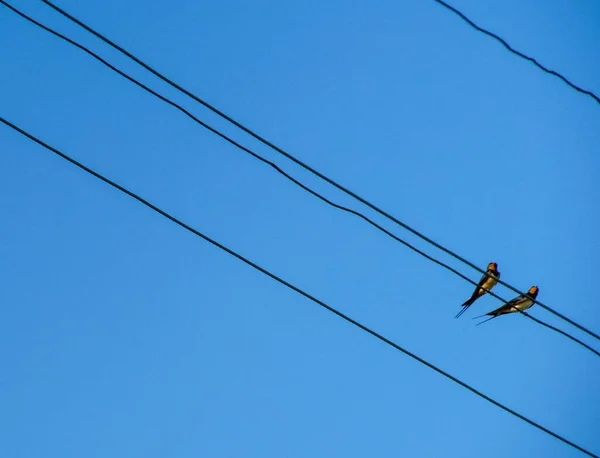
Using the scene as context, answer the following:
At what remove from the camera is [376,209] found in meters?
3.20

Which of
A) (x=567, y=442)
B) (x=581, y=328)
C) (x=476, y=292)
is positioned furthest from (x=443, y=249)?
(x=476, y=292)

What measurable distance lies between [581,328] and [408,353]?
1.05 metres

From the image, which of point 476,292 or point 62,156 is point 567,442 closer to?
point 476,292

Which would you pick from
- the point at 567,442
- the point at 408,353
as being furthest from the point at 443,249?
the point at 567,442

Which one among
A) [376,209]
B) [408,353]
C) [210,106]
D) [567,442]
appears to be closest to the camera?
[210,106]

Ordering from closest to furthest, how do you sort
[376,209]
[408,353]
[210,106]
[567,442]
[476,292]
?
[210,106] → [376,209] → [408,353] → [567,442] → [476,292]

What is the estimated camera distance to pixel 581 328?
3.50 m

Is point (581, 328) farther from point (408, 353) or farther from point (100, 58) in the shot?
point (100, 58)

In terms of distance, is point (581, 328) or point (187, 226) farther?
point (581, 328)

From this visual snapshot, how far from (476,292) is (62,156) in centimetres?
358

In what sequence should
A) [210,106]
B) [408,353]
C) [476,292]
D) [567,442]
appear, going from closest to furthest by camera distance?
[210,106]
[408,353]
[567,442]
[476,292]

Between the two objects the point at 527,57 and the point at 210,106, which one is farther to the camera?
the point at 527,57

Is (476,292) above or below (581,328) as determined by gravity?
above

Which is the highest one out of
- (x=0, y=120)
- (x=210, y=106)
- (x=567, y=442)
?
(x=210, y=106)
